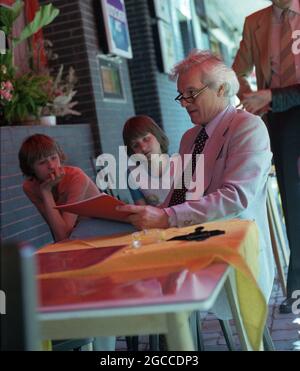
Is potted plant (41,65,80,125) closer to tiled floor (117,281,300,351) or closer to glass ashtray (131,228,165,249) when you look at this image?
tiled floor (117,281,300,351)

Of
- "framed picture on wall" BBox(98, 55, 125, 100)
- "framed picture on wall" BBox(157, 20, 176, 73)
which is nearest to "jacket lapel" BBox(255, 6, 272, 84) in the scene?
"framed picture on wall" BBox(98, 55, 125, 100)

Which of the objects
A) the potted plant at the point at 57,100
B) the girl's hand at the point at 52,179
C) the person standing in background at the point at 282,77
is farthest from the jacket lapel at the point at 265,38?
the potted plant at the point at 57,100

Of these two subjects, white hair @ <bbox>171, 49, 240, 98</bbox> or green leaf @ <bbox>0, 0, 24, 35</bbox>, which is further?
green leaf @ <bbox>0, 0, 24, 35</bbox>

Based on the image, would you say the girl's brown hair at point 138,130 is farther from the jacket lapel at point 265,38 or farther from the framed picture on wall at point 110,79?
the framed picture on wall at point 110,79

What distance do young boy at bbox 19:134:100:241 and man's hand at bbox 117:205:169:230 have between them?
102 centimetres

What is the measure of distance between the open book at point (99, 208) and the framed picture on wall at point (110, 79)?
146 inches

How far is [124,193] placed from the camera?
14.8 ft

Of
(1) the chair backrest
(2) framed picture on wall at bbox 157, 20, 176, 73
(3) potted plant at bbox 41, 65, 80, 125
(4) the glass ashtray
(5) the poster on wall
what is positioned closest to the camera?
(1) the chair backrest

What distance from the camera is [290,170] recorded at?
117 inches

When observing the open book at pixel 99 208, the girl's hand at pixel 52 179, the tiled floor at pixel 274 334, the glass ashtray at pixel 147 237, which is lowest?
the tiled floor at pixel 274 334

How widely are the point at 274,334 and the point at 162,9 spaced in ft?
16.3

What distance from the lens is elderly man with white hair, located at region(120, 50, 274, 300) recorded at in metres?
1.86

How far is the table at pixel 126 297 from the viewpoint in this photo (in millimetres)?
1023

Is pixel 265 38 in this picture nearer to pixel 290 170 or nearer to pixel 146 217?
pixel 290 170
